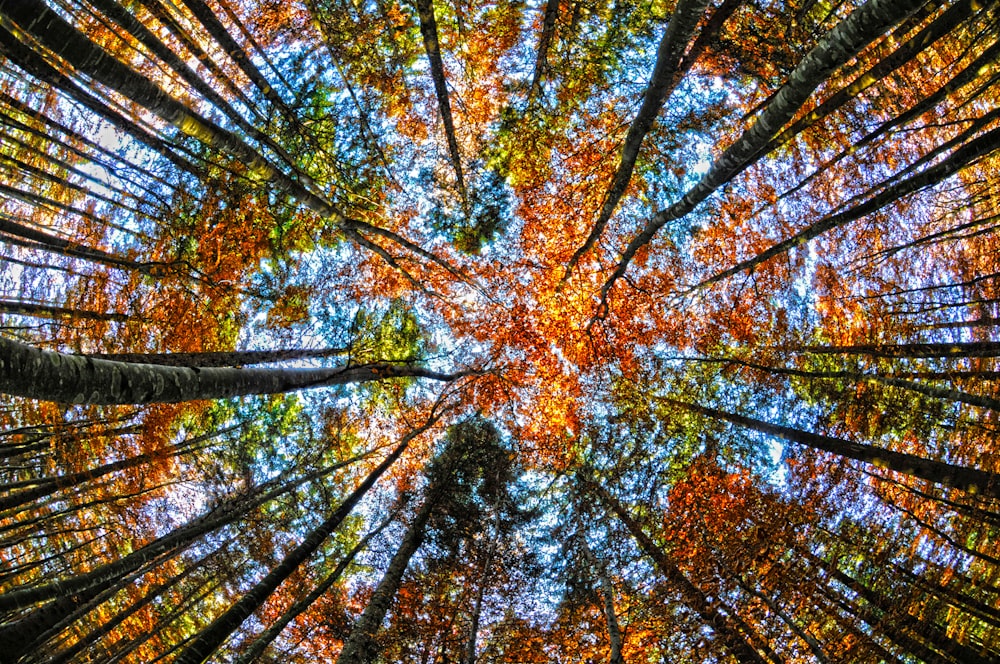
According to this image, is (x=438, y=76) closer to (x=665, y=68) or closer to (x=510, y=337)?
(x=665, y=68)

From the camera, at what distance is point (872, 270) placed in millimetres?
8938

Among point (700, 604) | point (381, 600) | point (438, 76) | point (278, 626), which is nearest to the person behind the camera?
point (278, 626)

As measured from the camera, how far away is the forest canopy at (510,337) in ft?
22.2

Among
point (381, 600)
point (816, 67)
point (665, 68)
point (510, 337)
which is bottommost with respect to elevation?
point (381, 600)

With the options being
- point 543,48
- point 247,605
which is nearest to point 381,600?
point 247,605

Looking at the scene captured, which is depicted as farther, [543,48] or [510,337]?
[510,337]

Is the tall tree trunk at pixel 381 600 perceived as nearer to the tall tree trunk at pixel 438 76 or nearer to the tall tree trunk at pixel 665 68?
the tall tree trunk at pixel 438 76

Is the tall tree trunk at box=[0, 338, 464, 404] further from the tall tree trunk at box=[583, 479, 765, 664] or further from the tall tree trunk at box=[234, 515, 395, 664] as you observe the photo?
the tall tree trunk at box=[583, 479, 765, 664]

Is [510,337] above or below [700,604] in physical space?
above

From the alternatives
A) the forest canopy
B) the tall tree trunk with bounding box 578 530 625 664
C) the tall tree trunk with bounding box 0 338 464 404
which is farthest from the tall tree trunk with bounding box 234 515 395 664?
the tall tree trunk with bounding box 578 530 625 664

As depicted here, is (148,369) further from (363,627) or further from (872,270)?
(872,270)

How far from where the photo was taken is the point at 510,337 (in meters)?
14.3

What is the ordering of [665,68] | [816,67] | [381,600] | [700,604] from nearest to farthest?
[816,67] < [665,68] < [700,604] < [381,600]

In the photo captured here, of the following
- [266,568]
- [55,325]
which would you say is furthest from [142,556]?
[55,325]
